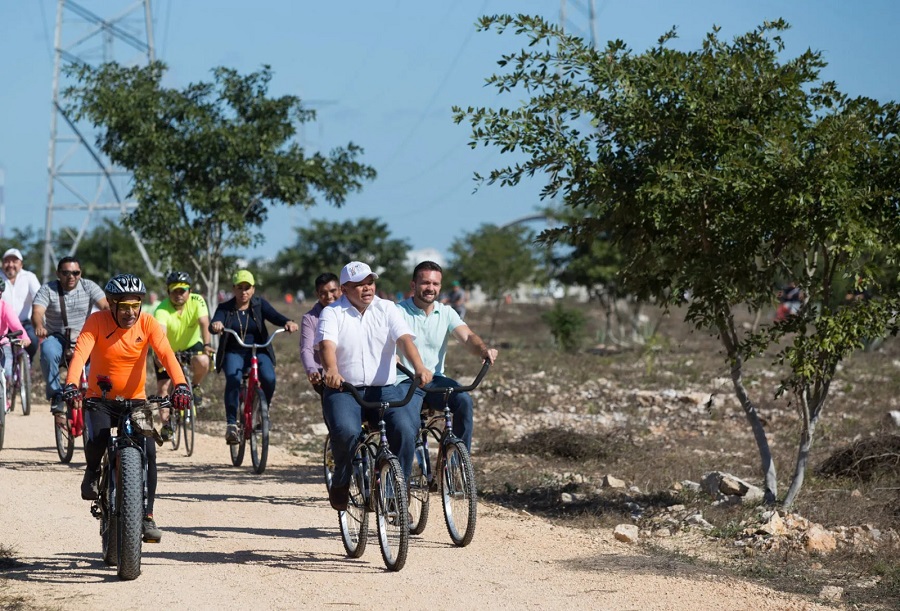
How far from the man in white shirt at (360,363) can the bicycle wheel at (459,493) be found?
36 cm

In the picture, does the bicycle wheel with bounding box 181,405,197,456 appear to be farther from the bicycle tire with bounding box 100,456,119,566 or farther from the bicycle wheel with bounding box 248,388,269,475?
the bicycle tire with bounding box 100,456,119,566

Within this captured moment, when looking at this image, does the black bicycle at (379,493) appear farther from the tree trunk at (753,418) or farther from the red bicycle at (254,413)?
the red bicycle at (254,413)

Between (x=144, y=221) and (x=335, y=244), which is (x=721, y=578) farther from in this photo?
(x=335, y=244)

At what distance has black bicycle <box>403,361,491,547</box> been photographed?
8.29 metres

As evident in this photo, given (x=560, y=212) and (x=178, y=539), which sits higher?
(x=560, y=212)

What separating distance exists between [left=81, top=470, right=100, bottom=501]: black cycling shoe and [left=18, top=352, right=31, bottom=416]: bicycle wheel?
7.99 meters

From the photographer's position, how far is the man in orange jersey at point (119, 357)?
7691 mm

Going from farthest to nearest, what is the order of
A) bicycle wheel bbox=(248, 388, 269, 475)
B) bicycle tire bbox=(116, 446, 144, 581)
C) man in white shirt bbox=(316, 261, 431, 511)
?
bicycle wheel bbox=(248, 388, 269, 475) < man in white shirt bbox=(316, 261, 431, 511) < bicycle tire bbox=(116, 446, 144, 581)

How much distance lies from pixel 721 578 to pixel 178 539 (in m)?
3.87

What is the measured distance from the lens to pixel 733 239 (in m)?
10.2

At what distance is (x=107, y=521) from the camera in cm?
784

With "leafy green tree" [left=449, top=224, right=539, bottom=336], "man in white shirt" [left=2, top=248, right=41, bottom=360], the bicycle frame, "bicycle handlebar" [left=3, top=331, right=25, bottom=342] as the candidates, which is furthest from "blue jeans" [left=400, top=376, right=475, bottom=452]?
"leafy green tree" [left=449, top=224, right=539, bottom=336]

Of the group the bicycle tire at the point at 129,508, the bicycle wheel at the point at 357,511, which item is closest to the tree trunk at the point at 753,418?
the bicycle wheel at the point at 357,511

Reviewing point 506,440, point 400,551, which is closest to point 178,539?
point 400,551
